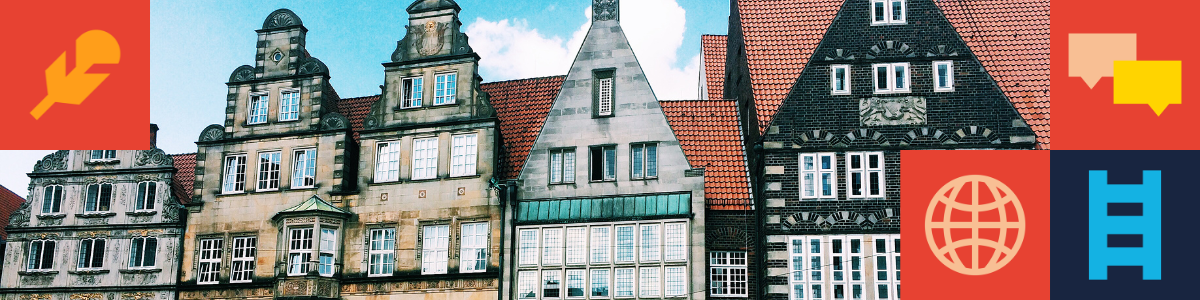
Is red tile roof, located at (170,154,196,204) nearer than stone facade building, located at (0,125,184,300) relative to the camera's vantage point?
No

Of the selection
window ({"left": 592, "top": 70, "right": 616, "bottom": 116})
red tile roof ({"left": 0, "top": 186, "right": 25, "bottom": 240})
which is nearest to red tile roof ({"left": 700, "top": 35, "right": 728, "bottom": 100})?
window ({"left": 592, "top": 70, "right": 616, "bottom": 116})

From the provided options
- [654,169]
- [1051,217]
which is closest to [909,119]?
[1051,217]

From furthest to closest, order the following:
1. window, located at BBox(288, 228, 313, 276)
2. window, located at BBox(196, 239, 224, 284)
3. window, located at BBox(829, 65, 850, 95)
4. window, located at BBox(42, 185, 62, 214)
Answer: window, located at BBox(42, 185, 62, 214)
window, located at BBox(196, 239, 224, 284)
window, located at BBox(288, 228, 313, 276)
window, located at BBox(829, 65, 850, 95)

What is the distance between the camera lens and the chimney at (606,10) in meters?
36.4

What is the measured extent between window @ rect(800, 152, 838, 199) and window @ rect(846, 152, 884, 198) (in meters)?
0.40

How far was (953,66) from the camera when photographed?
34125mm

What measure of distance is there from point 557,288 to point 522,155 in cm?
481

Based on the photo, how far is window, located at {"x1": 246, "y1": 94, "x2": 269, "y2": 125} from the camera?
125 feet

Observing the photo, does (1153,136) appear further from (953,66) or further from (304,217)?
(304,217)

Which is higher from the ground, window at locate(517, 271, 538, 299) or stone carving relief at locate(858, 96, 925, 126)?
stone carving relief at locate(858, 96, 925, 126)

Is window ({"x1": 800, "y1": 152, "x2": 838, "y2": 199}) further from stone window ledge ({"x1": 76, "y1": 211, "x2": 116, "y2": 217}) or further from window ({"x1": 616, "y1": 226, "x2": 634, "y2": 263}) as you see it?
stone window ledge ({"x1": 76, "y1": 211, "x2": 116, "y2": 217})

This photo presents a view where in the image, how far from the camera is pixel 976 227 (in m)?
31.3

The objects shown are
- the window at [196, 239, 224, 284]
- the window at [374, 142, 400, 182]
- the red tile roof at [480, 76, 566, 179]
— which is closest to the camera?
the window at [374, 142, 400, 182]

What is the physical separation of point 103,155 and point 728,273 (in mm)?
19652
